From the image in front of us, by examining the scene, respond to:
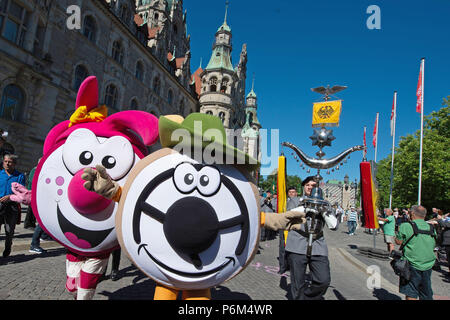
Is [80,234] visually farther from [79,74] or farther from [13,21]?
[79,74]

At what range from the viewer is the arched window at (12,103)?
12.2 m

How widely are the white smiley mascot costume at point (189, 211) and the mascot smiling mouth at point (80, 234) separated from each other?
54 cm

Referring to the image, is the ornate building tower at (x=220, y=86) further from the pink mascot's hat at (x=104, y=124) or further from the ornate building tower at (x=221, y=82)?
the pink mascot's hat at (x=104, y=124)

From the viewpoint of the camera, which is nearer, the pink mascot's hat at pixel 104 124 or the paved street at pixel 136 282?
the pink mascot's hat at pixel 104 124

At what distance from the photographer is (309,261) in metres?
3.41

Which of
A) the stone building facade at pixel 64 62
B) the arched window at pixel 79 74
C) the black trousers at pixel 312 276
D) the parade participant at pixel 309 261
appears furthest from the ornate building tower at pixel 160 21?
the black trousers at pixel 312 276

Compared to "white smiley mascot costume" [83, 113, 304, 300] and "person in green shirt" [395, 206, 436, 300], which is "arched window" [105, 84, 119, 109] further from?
"person in green shirt" [395, 206, 436, 300]

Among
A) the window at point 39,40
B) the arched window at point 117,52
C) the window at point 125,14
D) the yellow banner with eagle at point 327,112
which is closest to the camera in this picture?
the yellow banner with eagle at point 327,112

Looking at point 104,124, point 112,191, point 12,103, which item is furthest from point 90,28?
point 112,191

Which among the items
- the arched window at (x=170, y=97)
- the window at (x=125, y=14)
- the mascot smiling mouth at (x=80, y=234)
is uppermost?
the window at (x=125, y=14)

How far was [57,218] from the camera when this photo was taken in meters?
2.55

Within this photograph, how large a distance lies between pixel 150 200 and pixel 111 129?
3.75 ft

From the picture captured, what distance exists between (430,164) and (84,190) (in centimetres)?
2249
